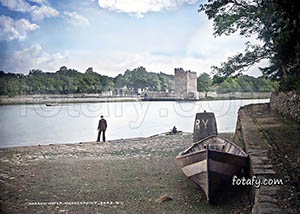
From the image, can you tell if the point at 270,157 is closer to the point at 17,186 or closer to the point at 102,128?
the point at 17,186

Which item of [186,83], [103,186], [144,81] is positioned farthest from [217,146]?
[144,81]

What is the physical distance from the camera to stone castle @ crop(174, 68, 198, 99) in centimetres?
3623

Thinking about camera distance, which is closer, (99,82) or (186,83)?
(186,83)

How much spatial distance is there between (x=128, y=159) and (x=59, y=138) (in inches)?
559

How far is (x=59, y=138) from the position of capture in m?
20.5

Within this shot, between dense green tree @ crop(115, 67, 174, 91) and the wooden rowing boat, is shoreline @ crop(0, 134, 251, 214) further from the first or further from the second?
dense green tree @ crop(115, 67, 174, 91)

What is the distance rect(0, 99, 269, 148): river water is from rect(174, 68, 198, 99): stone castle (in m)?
1.24

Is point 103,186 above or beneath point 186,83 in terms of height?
beneath

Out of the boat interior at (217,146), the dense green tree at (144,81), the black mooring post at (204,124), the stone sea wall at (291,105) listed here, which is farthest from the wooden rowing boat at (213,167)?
the dense green tree at (144,81)

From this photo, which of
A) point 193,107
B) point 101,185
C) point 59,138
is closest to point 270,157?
point 101,185

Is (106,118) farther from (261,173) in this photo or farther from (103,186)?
(261,173)

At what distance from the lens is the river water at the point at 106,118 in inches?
805

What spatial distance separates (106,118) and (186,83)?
11.8 m

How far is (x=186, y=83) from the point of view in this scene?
126 feet
